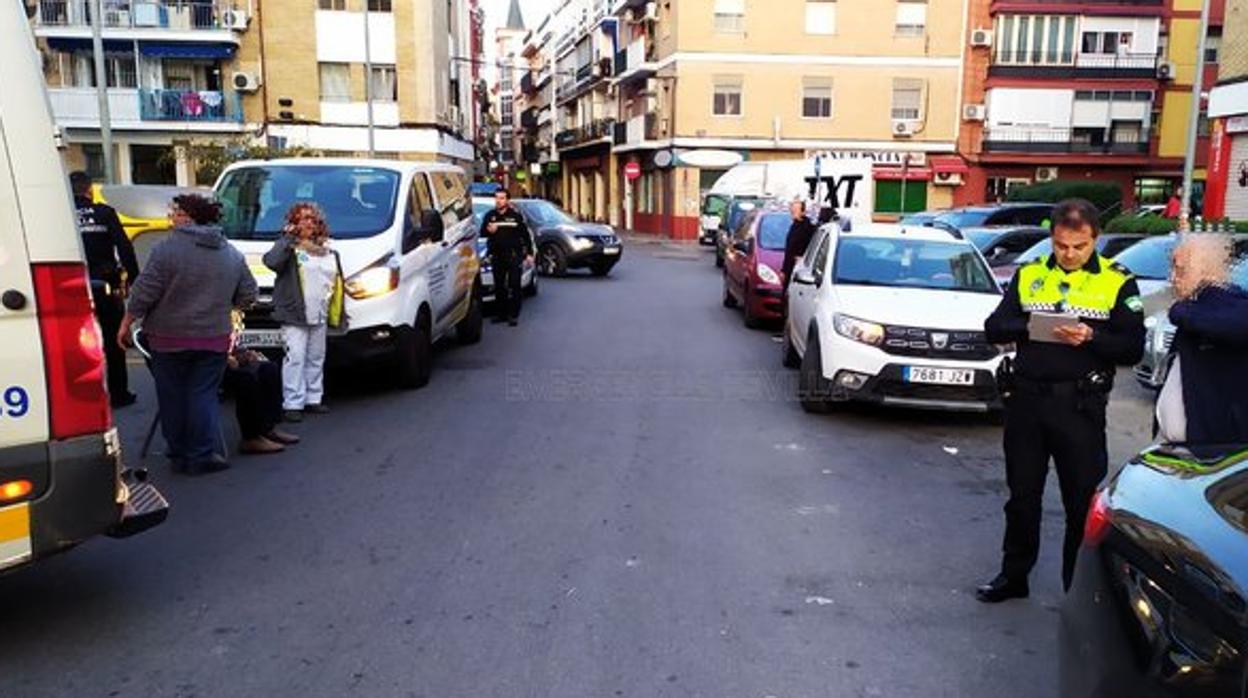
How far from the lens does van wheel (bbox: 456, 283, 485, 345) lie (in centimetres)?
1237

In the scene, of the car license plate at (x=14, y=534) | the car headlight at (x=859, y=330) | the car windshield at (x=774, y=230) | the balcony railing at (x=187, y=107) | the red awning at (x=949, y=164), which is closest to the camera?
the car license plate at (x=14, y=534)

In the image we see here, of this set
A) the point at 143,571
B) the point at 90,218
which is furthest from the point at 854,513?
the point at 90,218

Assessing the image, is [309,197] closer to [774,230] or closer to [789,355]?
[789,355]

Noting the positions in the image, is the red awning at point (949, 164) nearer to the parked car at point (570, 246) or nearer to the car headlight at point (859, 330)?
the parked car at point (570, 246)

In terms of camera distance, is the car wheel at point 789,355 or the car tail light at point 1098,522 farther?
the car wheel at point 789,355

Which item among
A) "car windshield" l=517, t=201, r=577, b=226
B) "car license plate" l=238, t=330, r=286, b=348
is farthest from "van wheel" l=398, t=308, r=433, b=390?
"car windshield" l=517, t=201, r=577, b=226

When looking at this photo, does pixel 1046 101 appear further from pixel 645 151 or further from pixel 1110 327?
pixel 1110 327

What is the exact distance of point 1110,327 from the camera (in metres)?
4.30

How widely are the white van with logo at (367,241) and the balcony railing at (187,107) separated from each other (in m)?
31.6

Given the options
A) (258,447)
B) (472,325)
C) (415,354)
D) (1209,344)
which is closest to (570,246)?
(472,325)

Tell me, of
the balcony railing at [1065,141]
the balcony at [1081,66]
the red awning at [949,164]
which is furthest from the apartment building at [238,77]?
the balcony at [1081,66]

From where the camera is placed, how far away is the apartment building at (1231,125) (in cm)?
2319

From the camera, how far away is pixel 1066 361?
4336 millimetres

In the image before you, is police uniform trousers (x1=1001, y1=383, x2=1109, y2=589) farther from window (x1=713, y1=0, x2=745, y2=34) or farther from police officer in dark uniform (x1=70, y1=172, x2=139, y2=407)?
window (x1=713, y1=0, x2=745, y2=34)
